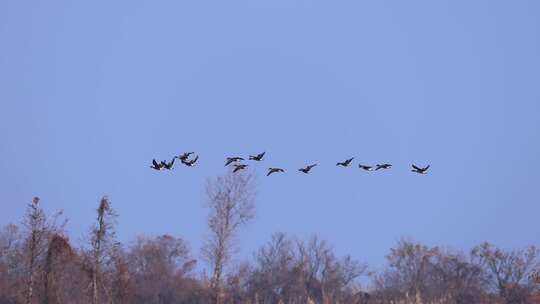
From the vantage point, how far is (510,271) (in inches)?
2862

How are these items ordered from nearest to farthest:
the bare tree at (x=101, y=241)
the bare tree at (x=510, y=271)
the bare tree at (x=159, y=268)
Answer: the bare tree at (x=101, y=241) < the bare tree at (x=510, y=271) < the bare tree at (x=159, y=268)

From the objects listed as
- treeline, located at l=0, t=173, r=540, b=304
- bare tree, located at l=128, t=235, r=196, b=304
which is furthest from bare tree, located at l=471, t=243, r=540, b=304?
bare tree, located at l=128, t=235, r=196, b=304

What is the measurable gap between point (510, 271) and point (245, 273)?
98.9ft

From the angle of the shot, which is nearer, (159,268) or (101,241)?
(101,241)

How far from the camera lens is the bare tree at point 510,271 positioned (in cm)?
6955

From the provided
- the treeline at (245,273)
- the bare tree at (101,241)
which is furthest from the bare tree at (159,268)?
the bare tree at (101,241)

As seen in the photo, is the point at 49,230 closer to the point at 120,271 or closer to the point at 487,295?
the point at 120,271

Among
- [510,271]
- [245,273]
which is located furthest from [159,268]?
[510,271]

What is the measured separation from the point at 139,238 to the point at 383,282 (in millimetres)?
35605

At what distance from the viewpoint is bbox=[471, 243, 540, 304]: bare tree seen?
69.6 metres

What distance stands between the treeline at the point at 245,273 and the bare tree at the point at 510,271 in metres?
0.10

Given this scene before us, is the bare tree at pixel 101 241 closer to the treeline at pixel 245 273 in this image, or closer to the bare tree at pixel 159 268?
the treeline at pixel 245 273

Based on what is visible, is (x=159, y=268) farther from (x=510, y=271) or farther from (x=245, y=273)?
(x=510, y=271)

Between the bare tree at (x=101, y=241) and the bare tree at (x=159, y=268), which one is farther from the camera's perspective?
the bare tree at (x=159, y=268)
